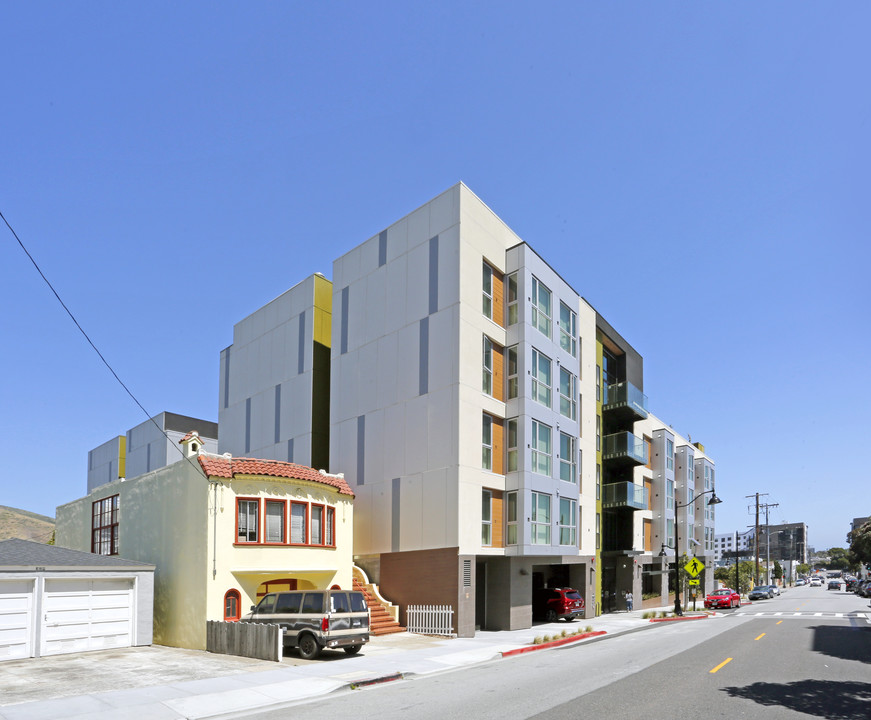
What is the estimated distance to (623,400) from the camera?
152 ft

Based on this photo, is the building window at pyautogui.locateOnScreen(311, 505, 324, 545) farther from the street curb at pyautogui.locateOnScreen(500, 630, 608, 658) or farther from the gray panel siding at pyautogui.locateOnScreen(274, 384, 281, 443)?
the gray panel siding at pyautogui.locateOnScreen(274, 384, 281, 443)

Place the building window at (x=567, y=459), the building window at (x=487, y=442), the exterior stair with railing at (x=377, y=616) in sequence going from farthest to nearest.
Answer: the building window at (x=567, y=459) → the building window at (x=487, y=442) → the exterior stair with railing at (x=377, y=616)

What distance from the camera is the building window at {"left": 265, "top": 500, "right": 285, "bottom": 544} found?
25.8 metres

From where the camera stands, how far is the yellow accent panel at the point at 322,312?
3938 centimetres

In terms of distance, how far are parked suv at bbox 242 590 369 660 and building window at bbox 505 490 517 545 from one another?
9852 mm

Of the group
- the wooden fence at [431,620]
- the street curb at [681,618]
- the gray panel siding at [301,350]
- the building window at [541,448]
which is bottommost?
the street curb at [681,618]

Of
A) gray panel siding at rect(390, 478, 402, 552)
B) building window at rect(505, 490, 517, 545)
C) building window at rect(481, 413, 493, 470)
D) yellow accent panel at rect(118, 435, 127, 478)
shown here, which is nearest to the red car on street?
building window at rect(505, 490, 517, 545)

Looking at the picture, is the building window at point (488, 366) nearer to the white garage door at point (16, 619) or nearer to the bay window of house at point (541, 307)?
the bay window of house at point (541, 307)

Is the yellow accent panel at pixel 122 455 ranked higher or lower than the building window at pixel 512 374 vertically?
lower

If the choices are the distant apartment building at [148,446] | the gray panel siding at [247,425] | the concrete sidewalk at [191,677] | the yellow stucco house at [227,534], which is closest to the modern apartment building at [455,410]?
the yellow stucco house at [227,534]

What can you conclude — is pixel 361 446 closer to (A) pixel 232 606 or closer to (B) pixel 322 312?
(B) pixel 322 312

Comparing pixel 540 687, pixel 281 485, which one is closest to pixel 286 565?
pixel 281 485

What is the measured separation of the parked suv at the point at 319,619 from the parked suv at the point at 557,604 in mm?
15200

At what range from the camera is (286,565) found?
2603cm
